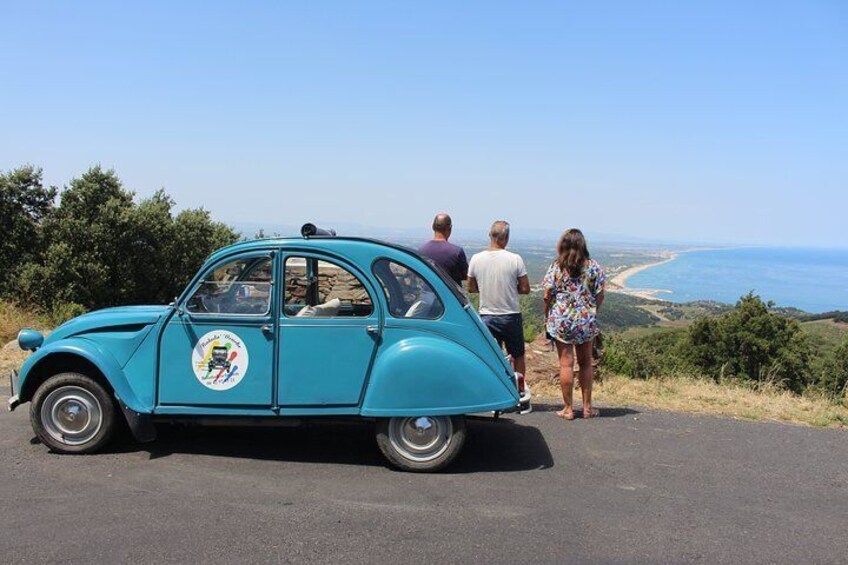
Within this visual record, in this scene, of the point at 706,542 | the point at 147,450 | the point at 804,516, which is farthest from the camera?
the point at 147,450

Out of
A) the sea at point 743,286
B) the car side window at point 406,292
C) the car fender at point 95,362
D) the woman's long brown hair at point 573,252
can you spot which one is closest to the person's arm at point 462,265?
the woman's long brown hair at point 573,252

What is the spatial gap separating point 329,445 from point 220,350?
1.27 meters

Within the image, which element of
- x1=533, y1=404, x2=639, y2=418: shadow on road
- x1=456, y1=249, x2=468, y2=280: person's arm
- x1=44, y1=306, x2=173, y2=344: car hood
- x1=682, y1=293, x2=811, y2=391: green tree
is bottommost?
x1=682, y1=293, x2=811, y2=391: green tree

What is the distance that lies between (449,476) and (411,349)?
993 mm

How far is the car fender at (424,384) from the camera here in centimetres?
442

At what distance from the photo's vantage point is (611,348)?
371 inches

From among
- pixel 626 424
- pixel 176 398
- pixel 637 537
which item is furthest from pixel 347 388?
pixel 626 424

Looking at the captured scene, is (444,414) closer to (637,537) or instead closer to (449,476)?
(449,476)

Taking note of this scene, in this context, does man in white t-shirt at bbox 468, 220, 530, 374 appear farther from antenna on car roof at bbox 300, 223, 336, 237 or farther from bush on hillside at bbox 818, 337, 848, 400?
bush on hillside at bbox 818, 337, 848, 400

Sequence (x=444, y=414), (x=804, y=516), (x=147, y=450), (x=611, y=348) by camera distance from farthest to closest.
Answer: (x=611, y=348) < (x=147, y=450) < (x=444, y=414) < (x=804, y=516)

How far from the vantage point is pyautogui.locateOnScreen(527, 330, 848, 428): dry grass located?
20.8 ft

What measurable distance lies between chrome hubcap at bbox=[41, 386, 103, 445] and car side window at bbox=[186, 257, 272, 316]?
44.7 inches

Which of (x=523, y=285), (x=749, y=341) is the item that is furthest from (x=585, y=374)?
(x=749, y=341)

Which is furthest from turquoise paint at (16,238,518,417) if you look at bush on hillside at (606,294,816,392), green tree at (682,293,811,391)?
green tree at (682,293,811,391)
